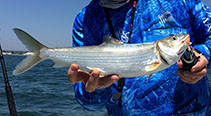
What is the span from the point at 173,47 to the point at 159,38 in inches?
12.2

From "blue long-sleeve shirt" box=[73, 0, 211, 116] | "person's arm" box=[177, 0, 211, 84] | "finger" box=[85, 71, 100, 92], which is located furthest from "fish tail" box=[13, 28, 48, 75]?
"person's arm" box=[177, 0, 211, 84]

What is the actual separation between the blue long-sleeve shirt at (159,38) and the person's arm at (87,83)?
136 millimetres

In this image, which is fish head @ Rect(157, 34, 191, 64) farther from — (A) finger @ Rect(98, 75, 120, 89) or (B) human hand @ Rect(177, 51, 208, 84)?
(A) finger @ Rect(98, 75, 120, 89)

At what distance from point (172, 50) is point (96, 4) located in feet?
3.80

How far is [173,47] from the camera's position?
216 centimetres

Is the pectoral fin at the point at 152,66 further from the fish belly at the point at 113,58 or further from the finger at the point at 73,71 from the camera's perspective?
the finger at the point at 73,71

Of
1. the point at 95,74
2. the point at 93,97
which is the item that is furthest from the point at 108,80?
the point at 93,97

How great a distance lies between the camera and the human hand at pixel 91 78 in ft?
7.21

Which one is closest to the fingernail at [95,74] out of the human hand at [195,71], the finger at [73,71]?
the finger at [73,71]

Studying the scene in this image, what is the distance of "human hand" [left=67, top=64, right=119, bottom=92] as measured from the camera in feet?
7.21

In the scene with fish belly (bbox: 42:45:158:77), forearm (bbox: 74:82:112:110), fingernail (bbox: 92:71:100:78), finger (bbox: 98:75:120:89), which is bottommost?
forearm (bbox: 74:82:112:110)

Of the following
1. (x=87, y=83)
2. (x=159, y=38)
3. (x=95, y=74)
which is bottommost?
(x=87, y=83)

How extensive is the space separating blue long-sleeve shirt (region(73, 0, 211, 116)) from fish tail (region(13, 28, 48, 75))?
80cm

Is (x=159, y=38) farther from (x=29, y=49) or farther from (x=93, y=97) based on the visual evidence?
(x=29, y=49)
